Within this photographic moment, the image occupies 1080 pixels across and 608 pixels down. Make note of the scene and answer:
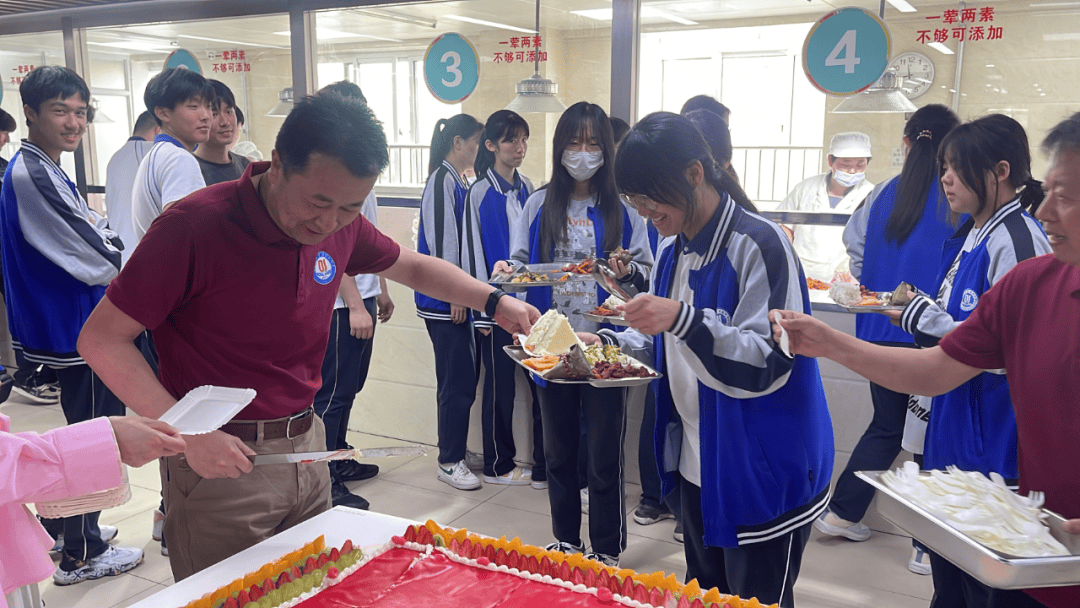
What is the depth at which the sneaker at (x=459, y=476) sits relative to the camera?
3.82 metres

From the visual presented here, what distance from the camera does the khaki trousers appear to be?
154cm

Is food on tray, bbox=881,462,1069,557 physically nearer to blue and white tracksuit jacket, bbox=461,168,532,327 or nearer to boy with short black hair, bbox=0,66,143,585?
blue and white tracksuit jacket, bbox=461,168,532,327

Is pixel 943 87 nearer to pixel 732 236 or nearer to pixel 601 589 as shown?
pixel 732 236

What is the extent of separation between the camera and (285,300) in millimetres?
1515

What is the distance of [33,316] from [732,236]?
2648 mm

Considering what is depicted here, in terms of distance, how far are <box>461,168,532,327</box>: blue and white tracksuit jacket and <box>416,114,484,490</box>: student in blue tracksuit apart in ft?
0.34

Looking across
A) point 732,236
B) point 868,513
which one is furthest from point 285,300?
point 868,513

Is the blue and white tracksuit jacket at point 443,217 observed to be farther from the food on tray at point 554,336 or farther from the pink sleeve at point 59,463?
the pink sleeve at point 59,463

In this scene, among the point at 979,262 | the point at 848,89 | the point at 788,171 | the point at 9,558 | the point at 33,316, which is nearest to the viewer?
the point at 9,558

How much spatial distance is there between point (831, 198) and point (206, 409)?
386 cm

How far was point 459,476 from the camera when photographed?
12.6 feet

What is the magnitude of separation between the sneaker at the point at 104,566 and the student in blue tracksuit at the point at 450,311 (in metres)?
1.41

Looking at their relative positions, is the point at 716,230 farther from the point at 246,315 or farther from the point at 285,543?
the point at 285,543

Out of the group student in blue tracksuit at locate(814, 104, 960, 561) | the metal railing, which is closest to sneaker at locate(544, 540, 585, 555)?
student in blue tracksuit at locate(814, 104, 960, 561)
